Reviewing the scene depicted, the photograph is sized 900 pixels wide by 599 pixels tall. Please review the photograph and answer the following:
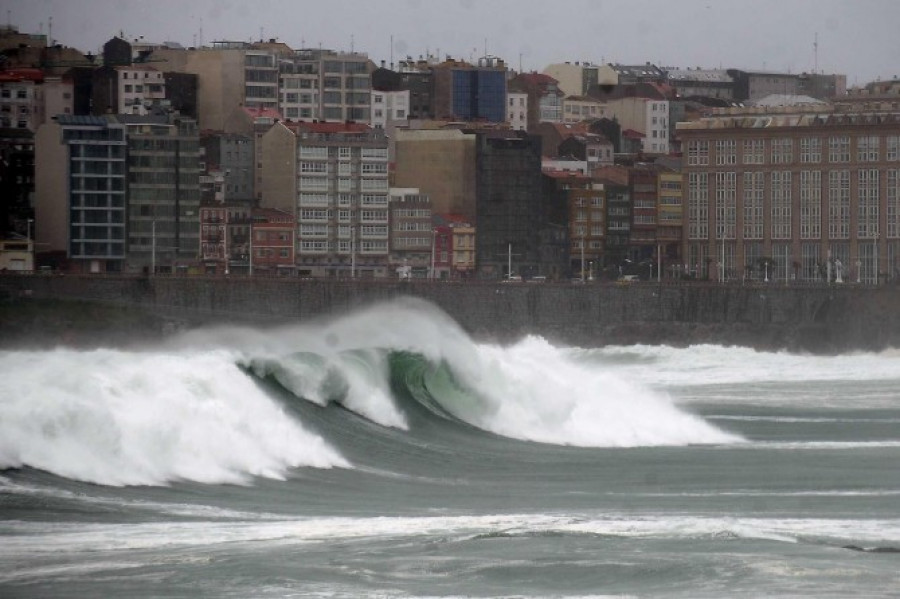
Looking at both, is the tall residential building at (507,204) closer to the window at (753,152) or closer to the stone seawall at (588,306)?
the window at (753,152)

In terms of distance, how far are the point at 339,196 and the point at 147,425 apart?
2955 inches

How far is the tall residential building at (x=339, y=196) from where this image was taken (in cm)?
10062

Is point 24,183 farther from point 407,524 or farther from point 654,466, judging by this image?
point 407,524

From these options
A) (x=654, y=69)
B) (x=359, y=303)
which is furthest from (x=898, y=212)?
(x=654, y=69)

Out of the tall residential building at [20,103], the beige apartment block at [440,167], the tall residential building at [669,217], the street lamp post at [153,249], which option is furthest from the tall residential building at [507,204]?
the tall residential building at [20,103]

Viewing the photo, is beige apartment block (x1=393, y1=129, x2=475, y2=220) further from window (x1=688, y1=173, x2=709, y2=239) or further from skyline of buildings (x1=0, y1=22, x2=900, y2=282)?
window (x1=688, y1=173, x2=709, y2=239)

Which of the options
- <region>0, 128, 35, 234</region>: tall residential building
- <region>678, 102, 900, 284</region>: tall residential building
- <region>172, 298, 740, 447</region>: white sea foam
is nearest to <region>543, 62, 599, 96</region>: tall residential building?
<region>678, 102, 900, 284</region>: tall residential building

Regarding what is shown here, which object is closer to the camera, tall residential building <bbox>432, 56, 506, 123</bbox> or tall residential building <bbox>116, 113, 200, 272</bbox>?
tall residential building <bbox>116, 113, 200, 272</bbox>

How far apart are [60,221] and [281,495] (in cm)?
7078

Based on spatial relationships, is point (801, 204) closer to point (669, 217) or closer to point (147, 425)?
point (669, 217)

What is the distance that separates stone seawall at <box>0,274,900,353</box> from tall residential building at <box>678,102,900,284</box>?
15786 millimetres

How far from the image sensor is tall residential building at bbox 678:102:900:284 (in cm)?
10575

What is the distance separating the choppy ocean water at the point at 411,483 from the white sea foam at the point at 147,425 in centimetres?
4

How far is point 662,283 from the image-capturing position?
90125mm
